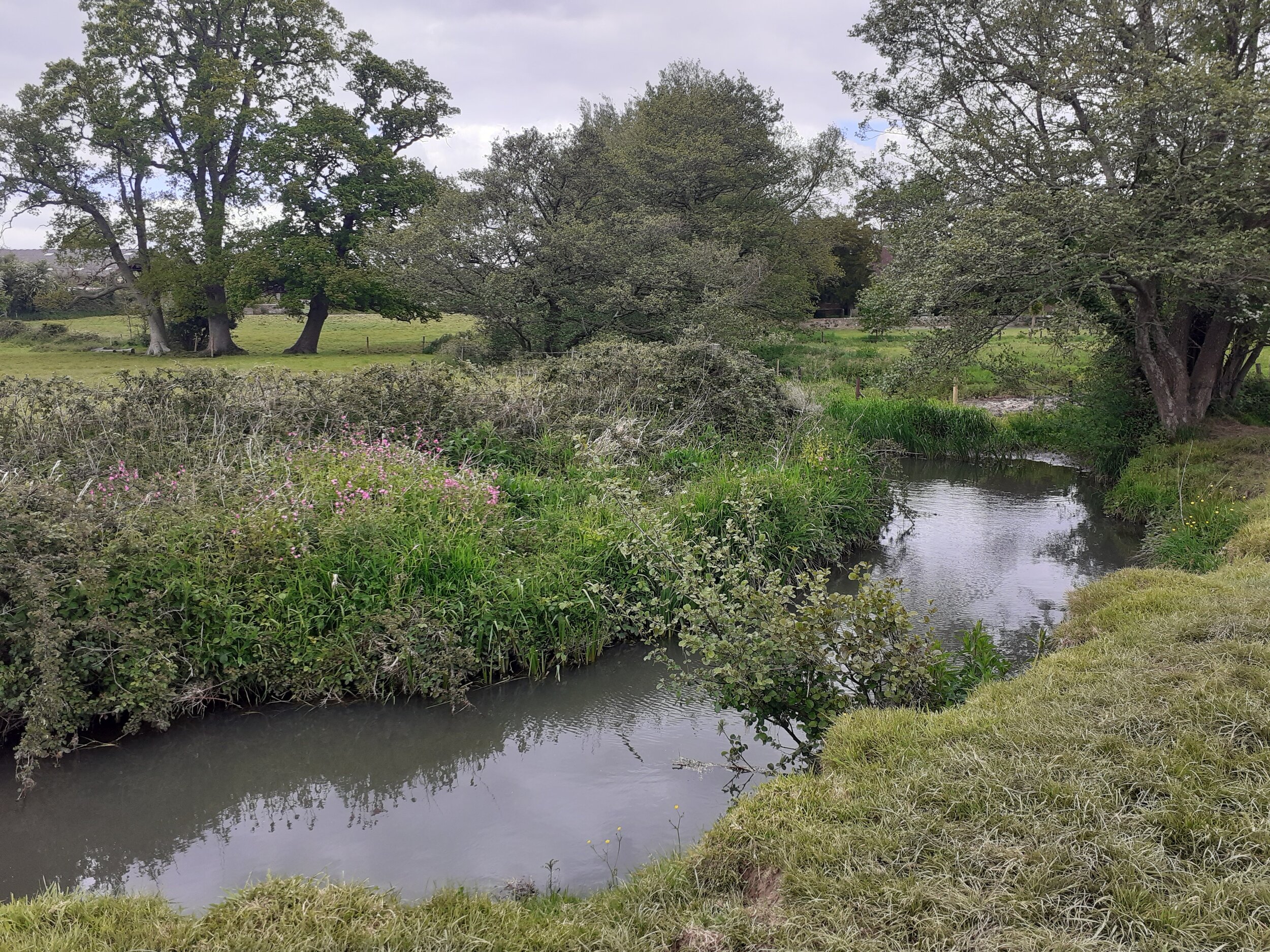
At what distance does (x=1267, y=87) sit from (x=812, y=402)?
24.0 ft

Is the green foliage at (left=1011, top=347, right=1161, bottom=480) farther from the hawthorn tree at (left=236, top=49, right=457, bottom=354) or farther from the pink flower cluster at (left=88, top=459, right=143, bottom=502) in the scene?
the hawthorn tree at (left=236, top=49, right=457, bottom=354)

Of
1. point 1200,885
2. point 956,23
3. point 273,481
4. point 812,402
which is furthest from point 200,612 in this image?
point 956,23

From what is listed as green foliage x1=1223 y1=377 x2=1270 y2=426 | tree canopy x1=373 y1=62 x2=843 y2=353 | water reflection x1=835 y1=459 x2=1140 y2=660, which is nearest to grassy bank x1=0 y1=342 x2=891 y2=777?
water reflection x1=835 y1=459 x2=1140 y2=660

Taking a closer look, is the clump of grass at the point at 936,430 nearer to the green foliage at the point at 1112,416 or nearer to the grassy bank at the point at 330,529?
the green foliage at the point at 1112,416

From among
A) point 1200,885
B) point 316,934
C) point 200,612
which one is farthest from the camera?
point 200,612

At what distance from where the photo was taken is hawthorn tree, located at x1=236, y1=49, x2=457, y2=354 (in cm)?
3158

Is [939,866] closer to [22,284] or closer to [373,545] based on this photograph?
[373,545]

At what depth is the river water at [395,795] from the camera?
4.54 meters

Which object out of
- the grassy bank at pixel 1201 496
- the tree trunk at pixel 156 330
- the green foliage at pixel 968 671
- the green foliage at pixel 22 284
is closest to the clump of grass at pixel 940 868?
the green foliage at pixel 968 671

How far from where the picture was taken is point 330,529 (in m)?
7.07

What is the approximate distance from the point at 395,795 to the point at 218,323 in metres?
34.0

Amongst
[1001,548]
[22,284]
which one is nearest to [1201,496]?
[1001,548]

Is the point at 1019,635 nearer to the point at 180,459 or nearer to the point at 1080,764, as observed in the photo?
the point at 1080,764

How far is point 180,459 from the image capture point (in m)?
8.34
